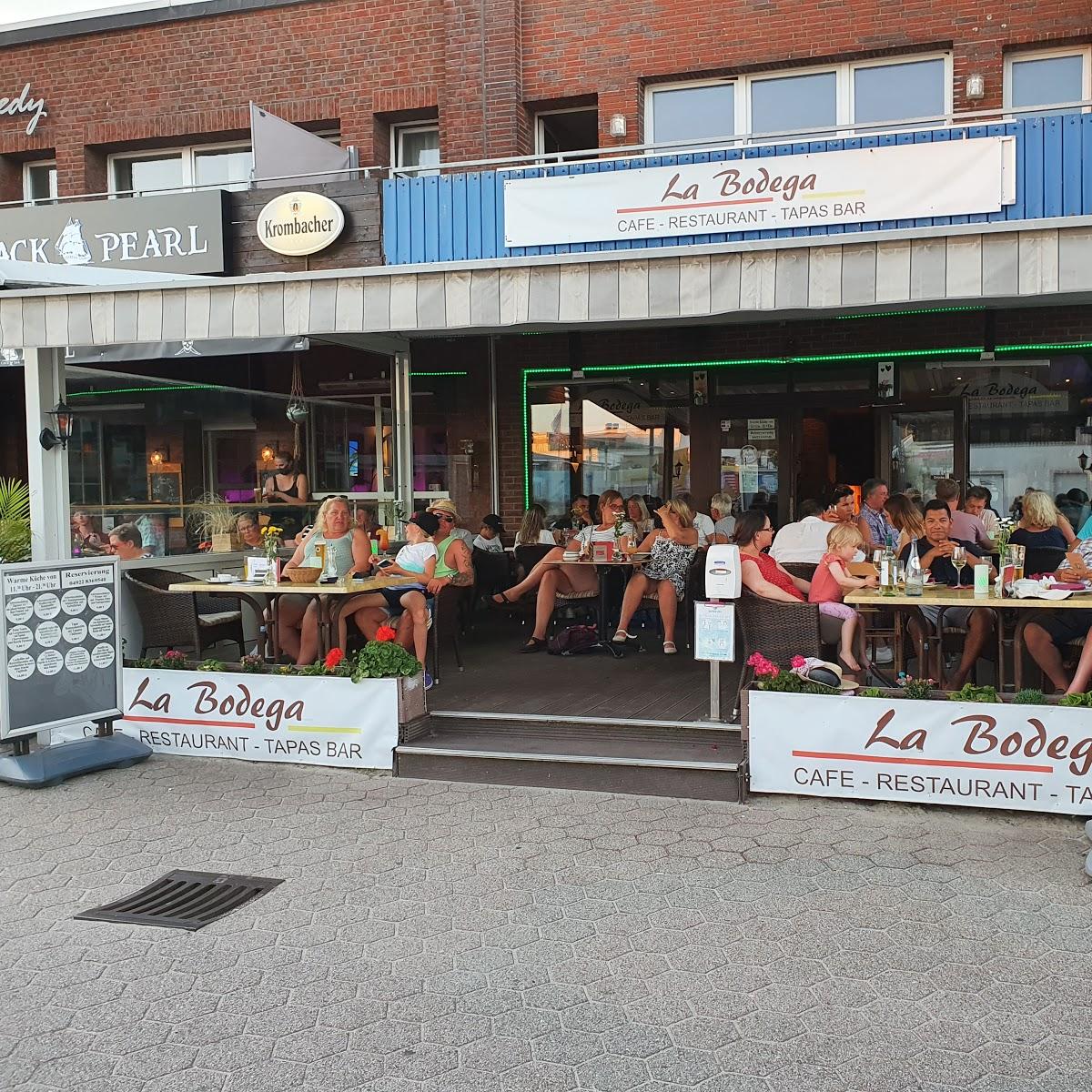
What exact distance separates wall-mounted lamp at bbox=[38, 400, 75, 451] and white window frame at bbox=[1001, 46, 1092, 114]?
8871 millimetres

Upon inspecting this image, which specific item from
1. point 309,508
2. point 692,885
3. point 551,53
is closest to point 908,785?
point 692,885

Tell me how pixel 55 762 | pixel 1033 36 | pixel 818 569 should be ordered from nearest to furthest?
pixel 55 762 → pixel 818 569 → pixel 1033 36

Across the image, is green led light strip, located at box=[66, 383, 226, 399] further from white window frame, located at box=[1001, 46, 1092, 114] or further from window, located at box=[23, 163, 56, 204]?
white window frame, located at box=[1001, 46, 1092, 114]

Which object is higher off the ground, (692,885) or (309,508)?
(309,508)

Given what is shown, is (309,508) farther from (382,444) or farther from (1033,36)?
(1033,36)

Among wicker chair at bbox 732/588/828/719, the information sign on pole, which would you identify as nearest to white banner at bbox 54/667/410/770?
the information sign on pole

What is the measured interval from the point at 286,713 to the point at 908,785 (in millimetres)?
3612

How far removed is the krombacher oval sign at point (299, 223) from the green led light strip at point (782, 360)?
102 inches

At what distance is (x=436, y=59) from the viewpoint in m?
12.0

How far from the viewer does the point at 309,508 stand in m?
10.9

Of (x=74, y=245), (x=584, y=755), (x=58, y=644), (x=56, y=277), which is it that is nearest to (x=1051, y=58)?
(x=584, y=755)

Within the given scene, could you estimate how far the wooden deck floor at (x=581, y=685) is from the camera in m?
6.84

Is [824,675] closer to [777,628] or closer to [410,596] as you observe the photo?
[777,628]

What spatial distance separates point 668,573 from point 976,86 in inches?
226
